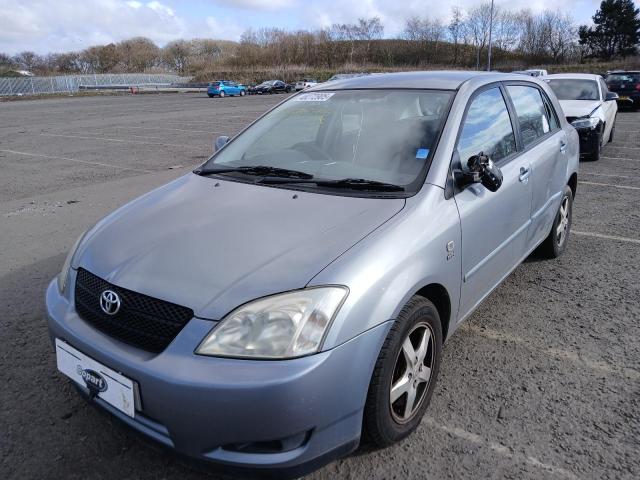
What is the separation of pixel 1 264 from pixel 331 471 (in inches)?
155

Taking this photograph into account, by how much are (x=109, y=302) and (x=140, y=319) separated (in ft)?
0.64

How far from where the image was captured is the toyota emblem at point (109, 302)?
6.77 feet

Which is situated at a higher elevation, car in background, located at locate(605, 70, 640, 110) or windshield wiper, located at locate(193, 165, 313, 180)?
car in background, located at locate(605, 70, 640, 110)

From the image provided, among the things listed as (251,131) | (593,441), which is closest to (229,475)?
(593,441)

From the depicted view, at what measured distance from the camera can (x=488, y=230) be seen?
2.89 meters

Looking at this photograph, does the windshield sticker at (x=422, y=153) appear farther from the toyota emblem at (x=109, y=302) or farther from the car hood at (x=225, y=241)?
the toyota emblem at (x=109, y=302)

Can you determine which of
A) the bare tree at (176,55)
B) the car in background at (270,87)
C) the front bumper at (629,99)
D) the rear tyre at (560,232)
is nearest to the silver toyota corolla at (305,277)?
the rear tyre at (560,232)

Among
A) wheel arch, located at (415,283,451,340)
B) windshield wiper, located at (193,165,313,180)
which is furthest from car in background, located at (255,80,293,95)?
wheel arch, located at (415,283,451,340)

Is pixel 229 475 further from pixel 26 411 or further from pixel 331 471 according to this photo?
pixel 26 411

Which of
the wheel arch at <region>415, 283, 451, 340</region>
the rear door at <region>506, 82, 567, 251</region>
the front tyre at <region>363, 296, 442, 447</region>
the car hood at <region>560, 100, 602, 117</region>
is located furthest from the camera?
the car hood at <region>560, 100, 602, 117</region>

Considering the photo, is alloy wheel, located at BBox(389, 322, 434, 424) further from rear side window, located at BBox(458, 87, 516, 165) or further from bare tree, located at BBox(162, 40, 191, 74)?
bare tree, located at BBox(162, 40, 191, 74)

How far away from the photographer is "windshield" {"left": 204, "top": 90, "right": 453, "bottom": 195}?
9.07 feet

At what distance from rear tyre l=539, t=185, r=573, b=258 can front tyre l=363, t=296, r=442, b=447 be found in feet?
8.05

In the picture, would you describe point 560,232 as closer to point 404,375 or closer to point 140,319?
point 404,375
